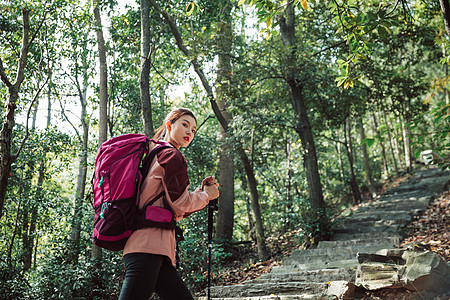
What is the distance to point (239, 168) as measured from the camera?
12242mm

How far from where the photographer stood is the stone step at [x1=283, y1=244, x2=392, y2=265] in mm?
5672

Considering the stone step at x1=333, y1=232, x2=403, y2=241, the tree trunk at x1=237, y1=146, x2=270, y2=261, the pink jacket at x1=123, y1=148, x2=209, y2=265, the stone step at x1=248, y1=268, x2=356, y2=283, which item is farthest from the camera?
the tree trunk at x1=237, y1=146, x2=270, y2=261

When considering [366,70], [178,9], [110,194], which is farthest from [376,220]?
[110,194]

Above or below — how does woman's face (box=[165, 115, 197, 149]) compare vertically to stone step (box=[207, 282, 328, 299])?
above

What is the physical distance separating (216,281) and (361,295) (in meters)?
4.23

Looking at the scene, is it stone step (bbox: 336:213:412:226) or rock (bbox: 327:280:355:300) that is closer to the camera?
rock (bbox: 327:280:355:300)

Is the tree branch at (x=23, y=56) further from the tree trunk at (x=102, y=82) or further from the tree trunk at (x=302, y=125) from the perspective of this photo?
the tree trunk at (x=302, y=125)

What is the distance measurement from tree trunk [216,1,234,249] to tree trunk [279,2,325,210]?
142 cm

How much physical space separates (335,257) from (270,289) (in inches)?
84.3

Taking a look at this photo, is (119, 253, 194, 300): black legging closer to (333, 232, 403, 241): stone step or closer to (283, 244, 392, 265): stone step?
(283, 244, 392, 265): stone step

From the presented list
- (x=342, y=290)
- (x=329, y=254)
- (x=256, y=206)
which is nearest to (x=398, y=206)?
(x=256, y=206)

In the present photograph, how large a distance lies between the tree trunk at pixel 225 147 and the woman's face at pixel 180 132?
5876 millimetres

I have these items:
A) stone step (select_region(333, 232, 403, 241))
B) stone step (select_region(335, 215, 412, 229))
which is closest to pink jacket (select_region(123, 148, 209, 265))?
stone step (select_region(333, 232, 403, 241))

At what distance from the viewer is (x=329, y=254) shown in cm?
603
